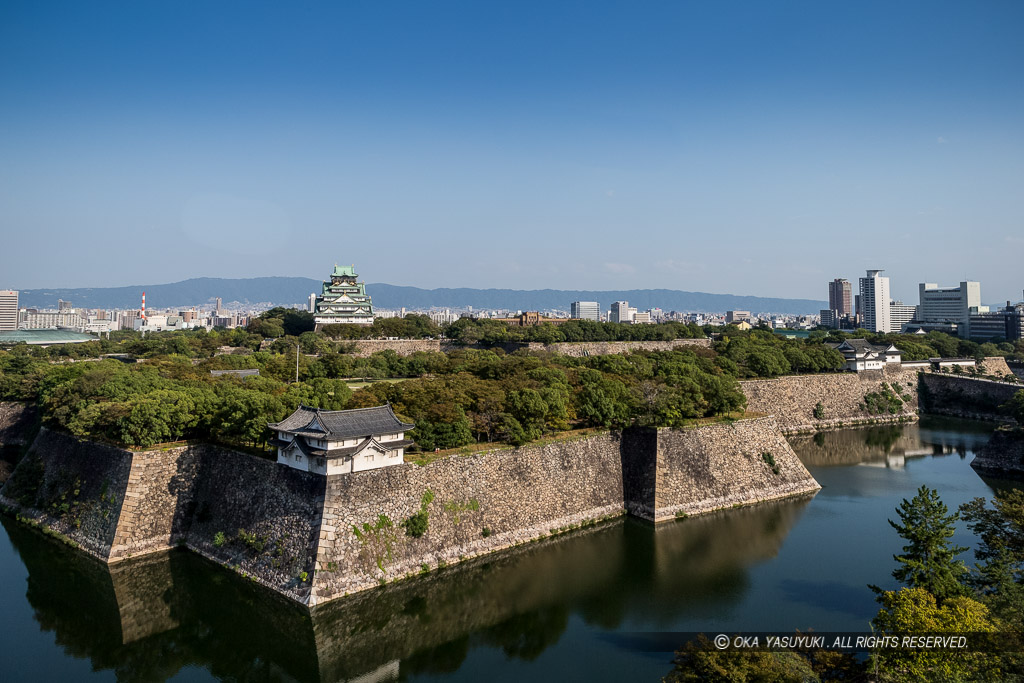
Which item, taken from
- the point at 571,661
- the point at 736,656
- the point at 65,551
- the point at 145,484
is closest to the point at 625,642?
the point at 571,661

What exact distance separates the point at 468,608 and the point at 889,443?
22906mm

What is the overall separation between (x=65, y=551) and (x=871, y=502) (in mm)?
21043

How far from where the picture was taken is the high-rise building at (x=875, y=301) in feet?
305

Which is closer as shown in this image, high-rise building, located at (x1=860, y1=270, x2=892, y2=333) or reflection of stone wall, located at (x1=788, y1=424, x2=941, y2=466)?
reflection of stone wall, located at (x1=788, y1=424, x2=941, y2=466)

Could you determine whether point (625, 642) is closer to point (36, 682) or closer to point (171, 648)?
point (171, 648)

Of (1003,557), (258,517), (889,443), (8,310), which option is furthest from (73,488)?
(8,310)

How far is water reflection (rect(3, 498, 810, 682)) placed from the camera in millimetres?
10727

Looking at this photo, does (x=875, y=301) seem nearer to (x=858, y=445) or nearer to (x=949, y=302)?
(x=949, y=302)

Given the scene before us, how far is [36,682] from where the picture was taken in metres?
10.0

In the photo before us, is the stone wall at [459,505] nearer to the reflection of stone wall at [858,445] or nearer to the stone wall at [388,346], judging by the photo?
the reflection of stone wall at [858,445]

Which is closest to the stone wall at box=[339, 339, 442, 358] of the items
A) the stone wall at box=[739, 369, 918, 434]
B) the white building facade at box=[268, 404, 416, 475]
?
the stone wall at box=[739, 369, 918, 434]

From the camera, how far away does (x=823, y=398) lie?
31.7 m

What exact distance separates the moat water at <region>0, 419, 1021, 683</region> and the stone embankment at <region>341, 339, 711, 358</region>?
20729mm

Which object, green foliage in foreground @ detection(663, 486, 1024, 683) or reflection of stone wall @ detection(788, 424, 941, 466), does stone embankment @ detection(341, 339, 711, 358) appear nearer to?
reflection of stone wall @ detection(788, 424, 941, 466)
